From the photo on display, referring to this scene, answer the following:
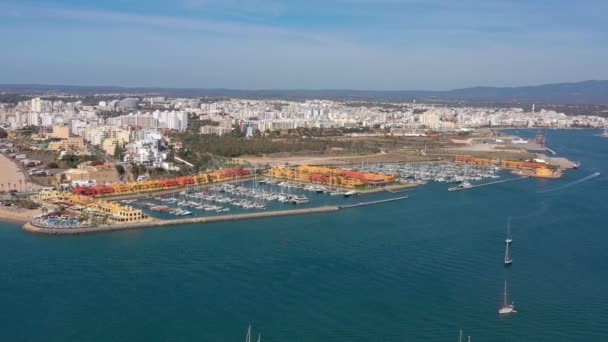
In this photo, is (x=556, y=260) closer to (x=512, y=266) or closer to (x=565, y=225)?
(x=512, y=266)

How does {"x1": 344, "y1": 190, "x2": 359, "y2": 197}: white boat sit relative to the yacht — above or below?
above

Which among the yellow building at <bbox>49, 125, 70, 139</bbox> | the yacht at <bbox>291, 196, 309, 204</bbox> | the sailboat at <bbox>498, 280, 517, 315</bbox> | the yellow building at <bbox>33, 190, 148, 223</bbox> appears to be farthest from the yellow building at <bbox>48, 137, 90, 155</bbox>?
the sailboat at <bbox>498, 280, 517, 315</bbox>

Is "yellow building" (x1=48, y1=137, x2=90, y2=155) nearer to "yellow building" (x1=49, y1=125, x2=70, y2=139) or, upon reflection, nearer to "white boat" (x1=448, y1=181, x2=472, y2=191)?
"yellow building" (x1=49, y1=125, x2=70, y2=139)

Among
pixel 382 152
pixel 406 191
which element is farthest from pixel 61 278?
pixel 382 152

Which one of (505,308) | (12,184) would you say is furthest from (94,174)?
(505,308)

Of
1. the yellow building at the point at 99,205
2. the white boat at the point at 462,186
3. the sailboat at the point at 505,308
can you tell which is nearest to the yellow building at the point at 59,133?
the yellow building at the point at 99,205

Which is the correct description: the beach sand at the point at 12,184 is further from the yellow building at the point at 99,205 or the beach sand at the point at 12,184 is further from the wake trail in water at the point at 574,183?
the wake trail in water at the point at 574,183

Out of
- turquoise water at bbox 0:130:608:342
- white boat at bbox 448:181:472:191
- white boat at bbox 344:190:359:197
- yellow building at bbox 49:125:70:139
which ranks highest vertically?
yellow building at bbox 49:125:70:139

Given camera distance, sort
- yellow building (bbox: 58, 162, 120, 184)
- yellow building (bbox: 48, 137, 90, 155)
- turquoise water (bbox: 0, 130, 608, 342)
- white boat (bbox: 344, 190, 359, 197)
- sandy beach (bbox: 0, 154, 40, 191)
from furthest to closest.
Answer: yellow building (bbox: 48, 137, 90, 155) → yellow building (bbox: 58, 162, 120, 184) → sandy beach (bbox: 0, 154, 40, 191) → white boat (bbox: 344, 190, 359, 197) → turquoise water (bbox: 0, 130, 608, 342)

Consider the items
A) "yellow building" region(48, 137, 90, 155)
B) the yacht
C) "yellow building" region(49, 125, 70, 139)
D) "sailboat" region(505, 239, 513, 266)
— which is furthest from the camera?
"yellow building" region(49, 125, 70, 139)
